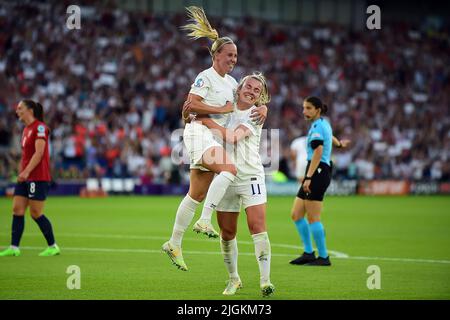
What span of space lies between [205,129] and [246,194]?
38.1 inches

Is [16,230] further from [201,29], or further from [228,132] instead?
[228,132]

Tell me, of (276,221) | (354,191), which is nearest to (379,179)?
(354,191)

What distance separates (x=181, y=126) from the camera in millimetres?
39125

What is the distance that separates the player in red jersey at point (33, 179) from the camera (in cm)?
1477

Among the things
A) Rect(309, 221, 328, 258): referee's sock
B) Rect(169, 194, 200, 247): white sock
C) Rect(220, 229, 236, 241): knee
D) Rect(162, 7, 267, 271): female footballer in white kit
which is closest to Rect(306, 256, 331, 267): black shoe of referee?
Rect(309, 221, 328, 258): referee's sock

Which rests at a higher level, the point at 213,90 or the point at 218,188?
the point at 213,90

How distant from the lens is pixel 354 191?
4153 centimetres

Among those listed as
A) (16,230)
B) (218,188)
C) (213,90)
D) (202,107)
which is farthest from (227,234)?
(16,230)

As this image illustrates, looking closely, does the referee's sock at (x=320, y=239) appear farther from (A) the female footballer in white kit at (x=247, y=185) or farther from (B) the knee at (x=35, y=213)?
(B) the knee at (x=35, y=213)

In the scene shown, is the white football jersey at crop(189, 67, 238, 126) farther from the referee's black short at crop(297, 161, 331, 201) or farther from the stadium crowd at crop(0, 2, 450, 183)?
the stadium crowd at crop(0, 2, 450, 183)

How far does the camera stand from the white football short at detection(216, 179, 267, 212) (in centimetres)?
1016

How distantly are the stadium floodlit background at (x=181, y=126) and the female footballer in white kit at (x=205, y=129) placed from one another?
3.02 feet

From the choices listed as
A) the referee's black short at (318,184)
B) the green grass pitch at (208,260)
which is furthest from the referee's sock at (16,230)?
the referee's black short at (318,184)
